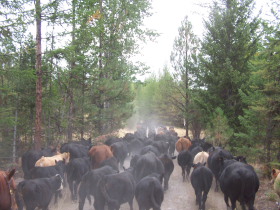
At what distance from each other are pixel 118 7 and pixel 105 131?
33.4 feet

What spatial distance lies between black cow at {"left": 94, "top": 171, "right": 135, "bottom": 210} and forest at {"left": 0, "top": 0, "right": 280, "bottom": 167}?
16.8 feet

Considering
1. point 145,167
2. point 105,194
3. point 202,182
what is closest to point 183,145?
point 145,167

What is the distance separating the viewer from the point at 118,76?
881 inches

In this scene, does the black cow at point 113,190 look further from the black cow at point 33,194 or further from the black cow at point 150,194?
the black cow at point 33,194

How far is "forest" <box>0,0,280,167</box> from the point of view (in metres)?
11.4

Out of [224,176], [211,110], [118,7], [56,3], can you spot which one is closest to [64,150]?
[56,3]

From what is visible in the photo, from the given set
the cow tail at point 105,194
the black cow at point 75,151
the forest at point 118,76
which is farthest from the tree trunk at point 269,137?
the black cow at point 75,151

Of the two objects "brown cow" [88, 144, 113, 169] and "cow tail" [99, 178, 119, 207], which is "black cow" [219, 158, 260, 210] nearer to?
"cow tail" [99, 178, 119, 207]

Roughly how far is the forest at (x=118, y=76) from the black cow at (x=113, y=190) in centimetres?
512

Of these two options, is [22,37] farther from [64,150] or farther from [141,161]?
[141,161]

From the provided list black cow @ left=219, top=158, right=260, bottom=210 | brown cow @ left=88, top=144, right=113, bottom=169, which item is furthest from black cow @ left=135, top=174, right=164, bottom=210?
brown cow @ left=88, top=144, right=113, bottom=169

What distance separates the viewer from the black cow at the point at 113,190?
781cm

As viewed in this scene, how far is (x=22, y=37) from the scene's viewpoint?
11508mm

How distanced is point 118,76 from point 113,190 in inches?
601
